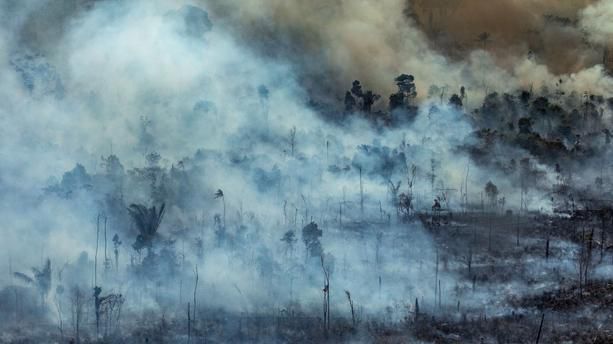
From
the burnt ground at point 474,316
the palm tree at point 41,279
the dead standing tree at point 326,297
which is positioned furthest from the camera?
the palm tree at point 41,279

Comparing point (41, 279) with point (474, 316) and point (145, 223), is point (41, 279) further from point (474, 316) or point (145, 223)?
point (474, 316)

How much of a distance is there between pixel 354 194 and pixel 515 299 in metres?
40.5

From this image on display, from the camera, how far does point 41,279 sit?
100000 millimetres

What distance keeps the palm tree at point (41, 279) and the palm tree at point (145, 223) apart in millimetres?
11097

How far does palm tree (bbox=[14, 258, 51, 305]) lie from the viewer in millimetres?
99500

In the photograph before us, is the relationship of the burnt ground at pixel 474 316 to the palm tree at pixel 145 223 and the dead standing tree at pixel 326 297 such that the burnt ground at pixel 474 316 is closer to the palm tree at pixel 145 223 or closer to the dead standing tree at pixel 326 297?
the dead standing tree at pixel 326 297

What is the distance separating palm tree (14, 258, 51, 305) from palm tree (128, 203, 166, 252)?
11097 mm

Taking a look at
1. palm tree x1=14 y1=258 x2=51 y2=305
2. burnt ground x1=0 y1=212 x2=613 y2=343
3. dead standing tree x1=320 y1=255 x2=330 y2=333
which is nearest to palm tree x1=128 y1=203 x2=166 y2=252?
palm tree x1=14 y1=258 x2=51 y2=305

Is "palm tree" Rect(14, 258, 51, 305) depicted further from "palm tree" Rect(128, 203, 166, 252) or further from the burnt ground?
"palm tree" Rect(128, 203, 166, 252)

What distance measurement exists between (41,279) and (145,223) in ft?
55.0

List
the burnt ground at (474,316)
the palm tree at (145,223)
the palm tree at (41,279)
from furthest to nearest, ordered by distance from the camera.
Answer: the palm tree at (145,223)
the palm tree at (41,279)
the burnt ground at (474,316)

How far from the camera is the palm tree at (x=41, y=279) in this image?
99500 millimetres

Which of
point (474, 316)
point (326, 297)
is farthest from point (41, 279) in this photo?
point (474, 316)

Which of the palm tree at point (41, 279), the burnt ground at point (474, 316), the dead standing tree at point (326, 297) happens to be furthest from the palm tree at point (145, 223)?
the dead standing tree at point (326, 297)
